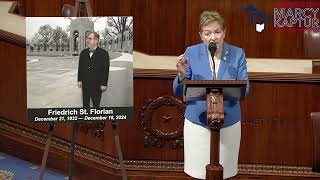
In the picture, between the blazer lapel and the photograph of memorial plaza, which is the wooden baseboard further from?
the blazer lapel

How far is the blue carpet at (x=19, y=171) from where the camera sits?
4.61m

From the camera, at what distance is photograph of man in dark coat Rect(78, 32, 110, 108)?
3.45 meters

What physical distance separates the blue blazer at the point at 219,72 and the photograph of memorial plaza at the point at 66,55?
46cm

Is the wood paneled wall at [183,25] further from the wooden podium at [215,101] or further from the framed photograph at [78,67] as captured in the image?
the wooden podium at [215,101]

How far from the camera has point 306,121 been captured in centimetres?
433

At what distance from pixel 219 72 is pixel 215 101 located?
0.35 meters

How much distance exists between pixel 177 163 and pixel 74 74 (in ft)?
4.39

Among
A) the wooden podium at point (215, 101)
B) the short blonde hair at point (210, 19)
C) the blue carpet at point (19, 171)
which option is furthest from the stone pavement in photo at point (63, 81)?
the blue carpet at point (19, 171)

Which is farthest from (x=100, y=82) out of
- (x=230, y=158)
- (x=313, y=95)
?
(x=313, y=95)

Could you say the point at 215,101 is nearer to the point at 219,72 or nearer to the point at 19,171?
the point at 219,72

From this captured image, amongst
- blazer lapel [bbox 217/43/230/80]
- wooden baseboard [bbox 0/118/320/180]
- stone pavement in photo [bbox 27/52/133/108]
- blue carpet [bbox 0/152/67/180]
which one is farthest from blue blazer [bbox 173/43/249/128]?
blue carpet [bbox 0/152/67/180]

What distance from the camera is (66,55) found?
11.3 ft

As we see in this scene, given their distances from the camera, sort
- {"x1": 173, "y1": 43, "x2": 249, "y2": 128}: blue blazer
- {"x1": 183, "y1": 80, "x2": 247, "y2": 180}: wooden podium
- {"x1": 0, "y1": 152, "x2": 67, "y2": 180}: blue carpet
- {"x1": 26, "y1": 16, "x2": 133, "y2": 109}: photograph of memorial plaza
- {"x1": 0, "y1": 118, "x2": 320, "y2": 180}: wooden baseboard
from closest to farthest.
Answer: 1. {"x1": 183, "y1": 80, "x2": 247, "y2": 180}: wooden podium
2. {"x1": 173, "y1": 43, "x2": 249, "y2": 128}: blue blazer
3. {"x1": 26, "y1": 16, "x2": 133, "y2": 109}: photograph of memorial plaza
4. {"x1": 0, "y1": 118, "x2": 320, "y2": 180}: wooden baseboard
5. {"x1": 0, "y1": 152, "x2": 67, "y2": 180}: blue carpet

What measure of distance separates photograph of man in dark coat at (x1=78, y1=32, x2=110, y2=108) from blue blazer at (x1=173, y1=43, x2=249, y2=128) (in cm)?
51
